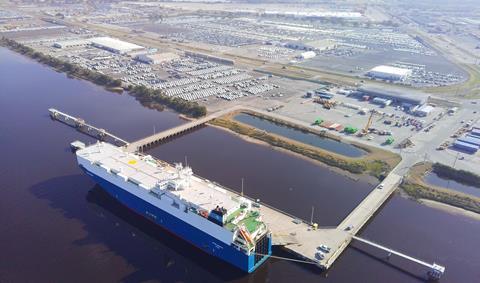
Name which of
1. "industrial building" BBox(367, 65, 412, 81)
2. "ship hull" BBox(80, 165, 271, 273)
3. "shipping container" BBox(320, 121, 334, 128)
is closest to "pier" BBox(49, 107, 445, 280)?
"ship hull" BBox(80, 165, 271, 273)

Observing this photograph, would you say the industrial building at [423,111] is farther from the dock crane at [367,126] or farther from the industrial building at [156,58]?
the industrial building at [156,58]

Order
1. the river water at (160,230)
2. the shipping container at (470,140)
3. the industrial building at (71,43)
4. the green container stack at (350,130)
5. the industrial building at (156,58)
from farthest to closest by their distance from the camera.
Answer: the industrial building at (71,43) < the industrial building at (156,58) < the green container stack at (350,130) < the shipping container at (470,140) < the river water at (160,230)

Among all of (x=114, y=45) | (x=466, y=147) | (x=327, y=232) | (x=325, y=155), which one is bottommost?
(x=327, y=232)

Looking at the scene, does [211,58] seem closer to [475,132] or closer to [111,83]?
[111,83]

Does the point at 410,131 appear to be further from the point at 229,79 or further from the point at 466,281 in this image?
the point at 229,79

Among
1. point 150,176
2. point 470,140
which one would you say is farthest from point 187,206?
point 470,140

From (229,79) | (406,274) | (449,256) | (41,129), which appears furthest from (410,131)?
(41,129)

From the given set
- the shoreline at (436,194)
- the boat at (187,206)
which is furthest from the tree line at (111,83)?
the shoreline at (436,194)
